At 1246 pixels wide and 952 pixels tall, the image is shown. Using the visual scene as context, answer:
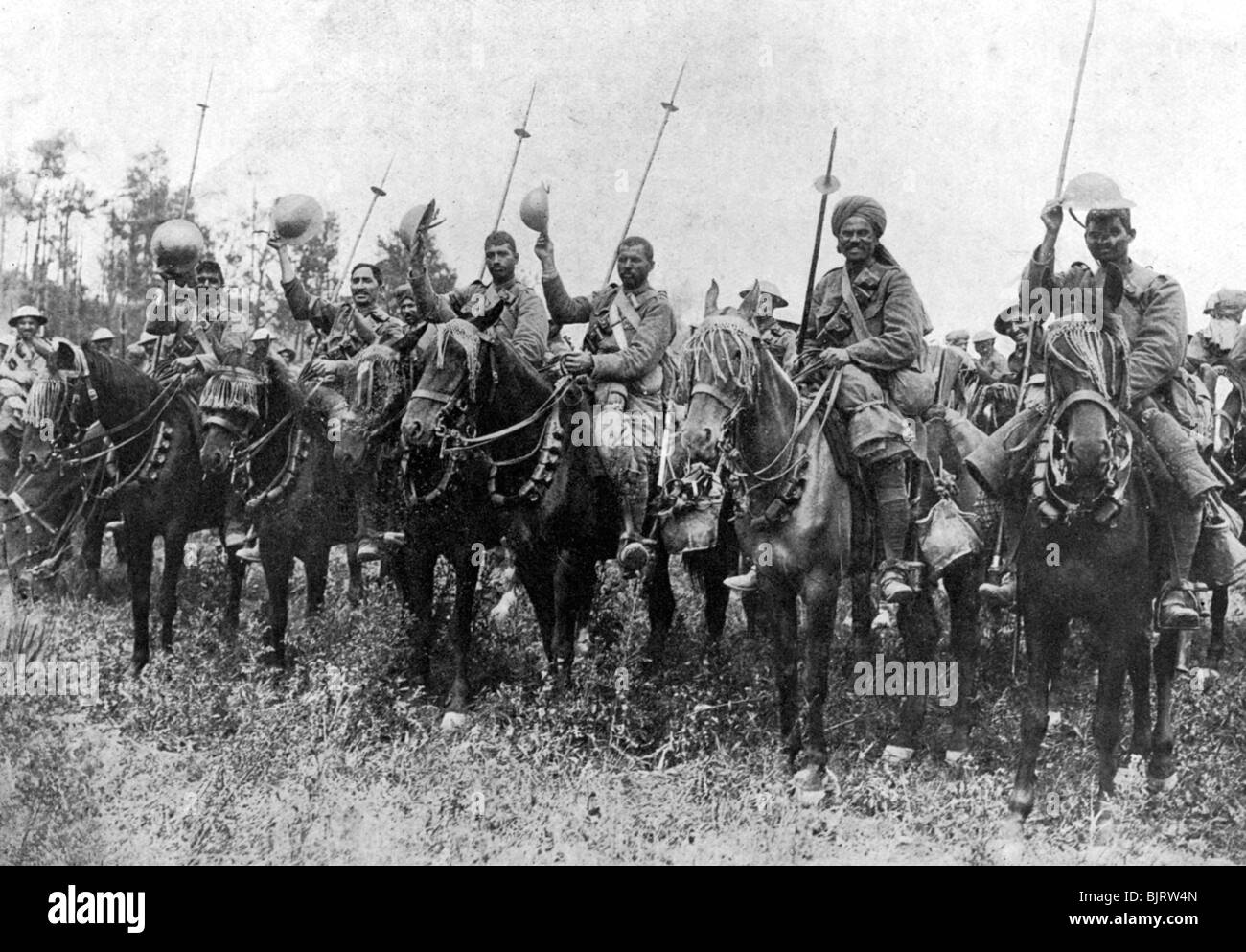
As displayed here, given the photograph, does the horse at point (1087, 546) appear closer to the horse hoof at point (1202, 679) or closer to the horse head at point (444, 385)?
the horse hoof at point (1202, 679)

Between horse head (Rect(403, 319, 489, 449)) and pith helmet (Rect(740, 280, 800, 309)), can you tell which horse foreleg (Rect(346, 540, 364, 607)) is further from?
pith helmet (Rect(740, 280, 800, 309))

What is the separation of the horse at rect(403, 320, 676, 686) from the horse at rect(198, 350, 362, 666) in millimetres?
1841

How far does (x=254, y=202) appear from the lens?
36.9 ft

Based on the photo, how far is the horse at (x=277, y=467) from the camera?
10023 millimetres

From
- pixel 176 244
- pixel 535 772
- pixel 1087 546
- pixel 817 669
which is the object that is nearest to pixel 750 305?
pixel 817 669

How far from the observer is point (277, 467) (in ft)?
34.4

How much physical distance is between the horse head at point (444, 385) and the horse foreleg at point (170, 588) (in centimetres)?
266

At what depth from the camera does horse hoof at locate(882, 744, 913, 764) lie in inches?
337

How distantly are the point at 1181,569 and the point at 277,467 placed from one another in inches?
265

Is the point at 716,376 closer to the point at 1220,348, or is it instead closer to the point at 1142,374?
the point at 1142,374

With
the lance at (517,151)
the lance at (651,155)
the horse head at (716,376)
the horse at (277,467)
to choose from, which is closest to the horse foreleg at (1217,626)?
the horse head at (716,376)
